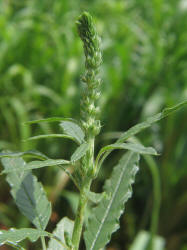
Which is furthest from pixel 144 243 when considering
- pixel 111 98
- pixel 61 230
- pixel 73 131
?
pixel 73 131

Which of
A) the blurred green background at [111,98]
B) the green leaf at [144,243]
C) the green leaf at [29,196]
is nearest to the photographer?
the green leaf at [29,196]

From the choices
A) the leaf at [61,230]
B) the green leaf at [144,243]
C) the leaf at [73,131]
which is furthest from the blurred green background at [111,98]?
the leaf at [73,131]

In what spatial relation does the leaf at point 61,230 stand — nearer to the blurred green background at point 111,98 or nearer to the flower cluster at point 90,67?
the flower cluster at point 90,67

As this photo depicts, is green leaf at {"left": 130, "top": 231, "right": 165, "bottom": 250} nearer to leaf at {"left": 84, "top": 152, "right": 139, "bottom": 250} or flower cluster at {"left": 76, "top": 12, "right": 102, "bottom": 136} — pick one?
leaf at {"left": 84, "top": 152, "right": 139, "bottom": 250}

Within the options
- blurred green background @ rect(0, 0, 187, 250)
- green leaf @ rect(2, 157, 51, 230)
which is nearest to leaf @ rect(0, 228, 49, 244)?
green leaf @ rect(2, 157, 51, 230)

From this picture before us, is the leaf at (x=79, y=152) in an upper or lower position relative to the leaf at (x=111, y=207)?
upper
